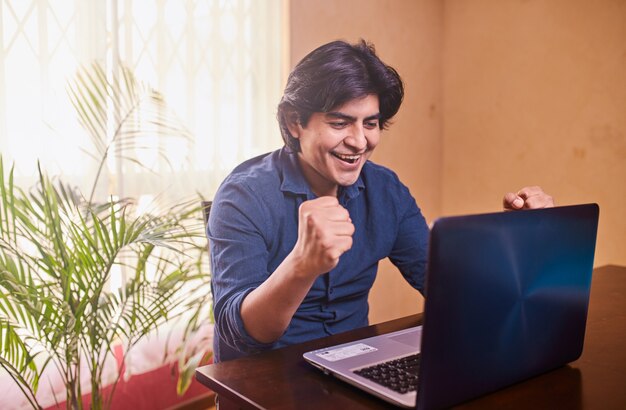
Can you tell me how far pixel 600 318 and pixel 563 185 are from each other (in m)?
2.02

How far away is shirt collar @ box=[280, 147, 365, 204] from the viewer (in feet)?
4.65

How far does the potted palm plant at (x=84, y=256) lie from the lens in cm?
162

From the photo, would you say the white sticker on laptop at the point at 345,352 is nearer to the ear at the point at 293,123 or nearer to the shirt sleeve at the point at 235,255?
the shirt sleeve at the point at 235,255

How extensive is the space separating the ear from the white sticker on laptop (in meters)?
0.62

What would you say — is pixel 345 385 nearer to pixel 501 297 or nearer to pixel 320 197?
pixel 501 297

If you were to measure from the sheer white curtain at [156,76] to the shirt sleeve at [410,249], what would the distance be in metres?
1.07

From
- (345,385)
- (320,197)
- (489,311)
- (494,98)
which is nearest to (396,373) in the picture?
(345,385)

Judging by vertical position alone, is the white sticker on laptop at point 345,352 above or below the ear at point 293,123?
below

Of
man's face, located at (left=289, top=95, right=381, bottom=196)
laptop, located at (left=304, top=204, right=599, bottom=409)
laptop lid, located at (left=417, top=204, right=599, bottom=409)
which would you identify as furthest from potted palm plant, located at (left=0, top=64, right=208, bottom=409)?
laptop lid, located at (left=417, top=204, right=599, bottom=409)

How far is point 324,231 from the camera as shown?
922 millimetres

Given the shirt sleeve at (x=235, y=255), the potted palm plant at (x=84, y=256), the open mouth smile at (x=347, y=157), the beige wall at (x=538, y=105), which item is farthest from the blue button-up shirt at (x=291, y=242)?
the beige wall at (x=538, y=105)

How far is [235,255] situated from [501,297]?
0.62m

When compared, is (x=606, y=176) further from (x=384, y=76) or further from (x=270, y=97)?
(x=384, y=76)

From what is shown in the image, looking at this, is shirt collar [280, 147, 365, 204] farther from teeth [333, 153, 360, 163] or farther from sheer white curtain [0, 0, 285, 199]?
sheer white curtain [0, 0, 285, 199]
